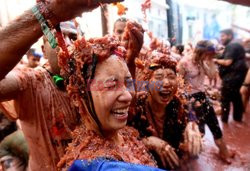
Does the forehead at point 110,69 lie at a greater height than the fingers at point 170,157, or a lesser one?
greater

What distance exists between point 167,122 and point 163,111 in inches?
3.6

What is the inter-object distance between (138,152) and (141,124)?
458mm

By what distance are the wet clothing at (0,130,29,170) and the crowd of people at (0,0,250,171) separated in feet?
3.69

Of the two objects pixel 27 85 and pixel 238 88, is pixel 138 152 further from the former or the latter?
pixel 238 88

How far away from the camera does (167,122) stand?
81.5 inches

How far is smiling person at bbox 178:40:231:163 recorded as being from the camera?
264 cm

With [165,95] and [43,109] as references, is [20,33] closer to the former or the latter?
[43,109]

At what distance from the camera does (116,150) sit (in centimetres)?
134

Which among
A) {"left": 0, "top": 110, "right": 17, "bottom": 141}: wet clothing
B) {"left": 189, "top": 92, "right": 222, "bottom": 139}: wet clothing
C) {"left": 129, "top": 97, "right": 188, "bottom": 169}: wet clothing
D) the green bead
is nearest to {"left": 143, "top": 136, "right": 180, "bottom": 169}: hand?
{"left": 129, "top": 97, "right": 188, "bottom": 169}: wet clothing

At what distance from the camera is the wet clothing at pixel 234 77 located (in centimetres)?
516

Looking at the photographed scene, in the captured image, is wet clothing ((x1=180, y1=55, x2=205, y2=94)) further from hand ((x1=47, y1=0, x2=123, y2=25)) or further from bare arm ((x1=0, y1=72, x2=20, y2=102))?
hand ((x1=47, y1=0, x2=123, y2=25))

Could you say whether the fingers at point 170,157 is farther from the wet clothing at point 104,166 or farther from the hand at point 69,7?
the hand at point 69,7

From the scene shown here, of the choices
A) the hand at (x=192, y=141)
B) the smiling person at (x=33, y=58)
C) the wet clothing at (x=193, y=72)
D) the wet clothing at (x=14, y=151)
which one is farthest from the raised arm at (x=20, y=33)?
the smiling person at (x=33, y=58)

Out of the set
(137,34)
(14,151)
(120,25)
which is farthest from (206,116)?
(14,151)
